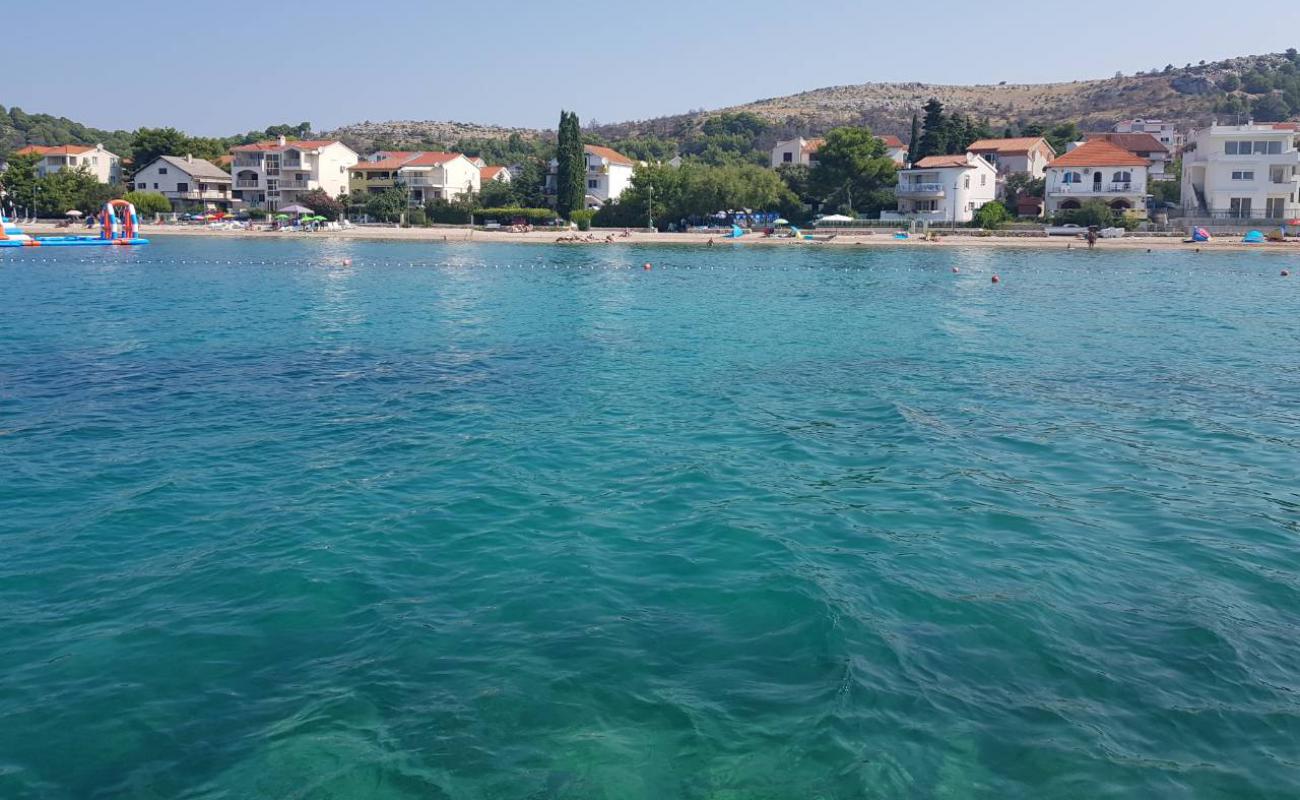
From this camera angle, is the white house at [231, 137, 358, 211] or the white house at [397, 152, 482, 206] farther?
the white house at [231, 137, 358, 211]

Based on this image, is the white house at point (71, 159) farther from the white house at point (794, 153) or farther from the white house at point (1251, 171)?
the white house at point (1251, 171)

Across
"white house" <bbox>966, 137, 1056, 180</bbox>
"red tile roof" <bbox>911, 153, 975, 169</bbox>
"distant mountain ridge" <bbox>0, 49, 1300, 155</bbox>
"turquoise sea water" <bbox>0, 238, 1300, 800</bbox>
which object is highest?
"distant mountain ridge" <bbox>0, 49, 1300, 155</bbox>

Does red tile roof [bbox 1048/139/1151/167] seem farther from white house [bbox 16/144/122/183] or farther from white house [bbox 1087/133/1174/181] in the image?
white house [bbox 16/144/122/183]

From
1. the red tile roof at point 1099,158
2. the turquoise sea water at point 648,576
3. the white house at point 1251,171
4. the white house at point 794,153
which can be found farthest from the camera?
the white house at point 794,153

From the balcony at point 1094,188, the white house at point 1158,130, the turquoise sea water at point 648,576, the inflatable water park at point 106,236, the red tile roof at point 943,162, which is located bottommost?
the turquoise sea water at point 648,576

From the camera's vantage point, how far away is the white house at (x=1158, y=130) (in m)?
131

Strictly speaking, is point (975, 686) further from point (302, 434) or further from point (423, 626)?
point (302, 434)

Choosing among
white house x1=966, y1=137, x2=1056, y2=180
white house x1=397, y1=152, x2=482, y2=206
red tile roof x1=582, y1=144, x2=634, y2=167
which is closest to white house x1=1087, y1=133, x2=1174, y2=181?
white house x1=966, y1=137, x2=1056, y2=180

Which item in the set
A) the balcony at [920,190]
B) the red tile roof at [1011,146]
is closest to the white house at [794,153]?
the red tile roof at [1011,146]

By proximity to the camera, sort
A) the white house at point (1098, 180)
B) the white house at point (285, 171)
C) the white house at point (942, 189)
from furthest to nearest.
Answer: the white house at point (285, 171), the white house at point (942, 189), the white house at point (1098, 180)

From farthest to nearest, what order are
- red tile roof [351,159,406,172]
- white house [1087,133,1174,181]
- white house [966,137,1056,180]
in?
red tile roof [351,159,406,172] < white house [1087,133,1174,181] < white house [966,137,1056,180]

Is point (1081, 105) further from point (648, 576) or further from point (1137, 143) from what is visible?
point (648, 576)

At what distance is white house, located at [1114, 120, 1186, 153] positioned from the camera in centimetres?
13062

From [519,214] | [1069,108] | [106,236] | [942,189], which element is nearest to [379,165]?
[519,214]
